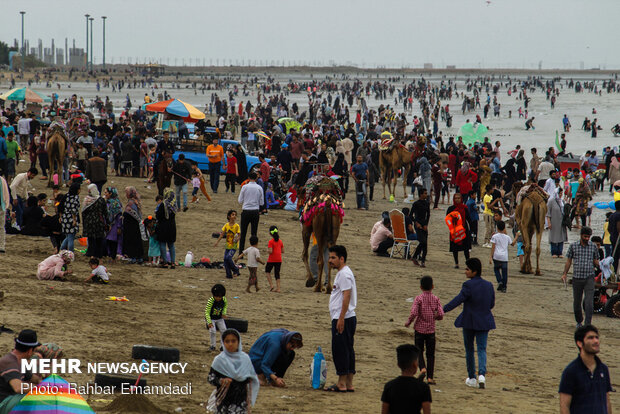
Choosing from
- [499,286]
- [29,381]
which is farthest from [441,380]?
[499,286]

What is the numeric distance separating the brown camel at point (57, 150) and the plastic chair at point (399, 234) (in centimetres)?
887

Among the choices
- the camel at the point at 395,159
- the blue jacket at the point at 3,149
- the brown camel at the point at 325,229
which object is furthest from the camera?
the camel at the point at 395,159

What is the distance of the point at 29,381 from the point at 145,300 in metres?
6.09

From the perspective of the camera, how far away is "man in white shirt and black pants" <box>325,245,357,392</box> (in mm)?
8719

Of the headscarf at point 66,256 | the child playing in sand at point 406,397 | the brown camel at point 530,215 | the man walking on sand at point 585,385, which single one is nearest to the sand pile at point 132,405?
the child playing in sand at point 406,397

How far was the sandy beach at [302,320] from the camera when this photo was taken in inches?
350

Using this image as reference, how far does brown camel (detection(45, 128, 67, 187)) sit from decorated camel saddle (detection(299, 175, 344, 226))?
32.2 feet

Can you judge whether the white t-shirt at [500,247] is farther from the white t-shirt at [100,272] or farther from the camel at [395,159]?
the camel at [395,159]

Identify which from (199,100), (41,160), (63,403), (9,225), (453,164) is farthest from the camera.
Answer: (199,100)

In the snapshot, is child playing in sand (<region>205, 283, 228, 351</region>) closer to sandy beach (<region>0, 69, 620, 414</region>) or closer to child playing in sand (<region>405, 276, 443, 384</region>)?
sandy beach (<region>0, 69, 620, 414</region>)

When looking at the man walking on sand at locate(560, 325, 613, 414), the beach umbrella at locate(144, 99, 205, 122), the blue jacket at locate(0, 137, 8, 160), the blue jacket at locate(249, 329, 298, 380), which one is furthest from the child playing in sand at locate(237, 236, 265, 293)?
the beach umbrella at locate(144, 99, 205, 122)

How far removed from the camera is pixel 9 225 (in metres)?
16.7

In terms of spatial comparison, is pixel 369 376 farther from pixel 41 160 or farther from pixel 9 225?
pixel 41 160

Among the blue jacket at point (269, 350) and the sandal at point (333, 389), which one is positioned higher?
the blue jacket at point (269, 350)
